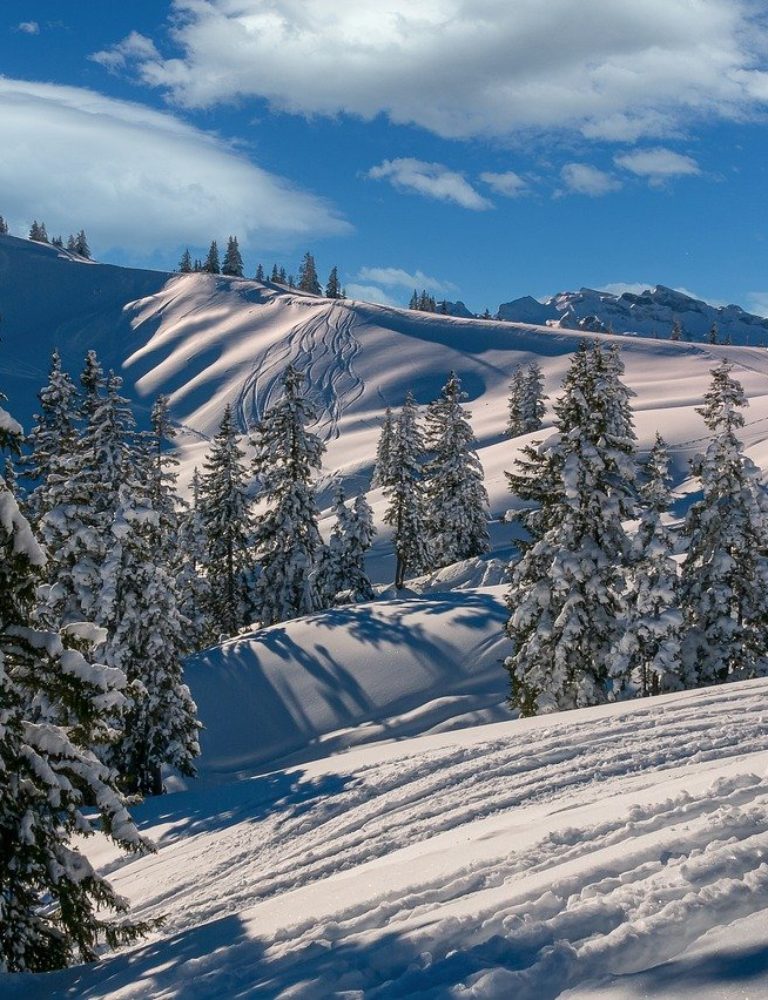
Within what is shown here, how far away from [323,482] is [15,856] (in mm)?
77215

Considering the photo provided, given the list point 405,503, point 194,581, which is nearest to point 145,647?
point 194,581

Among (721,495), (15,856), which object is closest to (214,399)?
(721,495)

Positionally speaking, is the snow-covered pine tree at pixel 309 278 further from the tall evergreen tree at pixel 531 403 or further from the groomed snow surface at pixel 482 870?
the groomed snow surface at pixel 482 870

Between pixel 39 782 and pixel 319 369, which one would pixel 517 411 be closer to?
pixel 319 369

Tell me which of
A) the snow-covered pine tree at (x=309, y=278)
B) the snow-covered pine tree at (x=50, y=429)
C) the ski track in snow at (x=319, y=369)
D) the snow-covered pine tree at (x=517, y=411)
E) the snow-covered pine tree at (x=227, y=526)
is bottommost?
the snow-covered pine tree at (x=227, y=526)

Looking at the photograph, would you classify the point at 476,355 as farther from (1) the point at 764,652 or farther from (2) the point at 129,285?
(1) the point at 764,652

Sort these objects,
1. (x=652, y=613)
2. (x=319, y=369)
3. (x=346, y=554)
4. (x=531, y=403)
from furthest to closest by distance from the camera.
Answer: (x=319, y=369) < (x=531, y=403) < (x=346, y=554) < (x=652, y=613)

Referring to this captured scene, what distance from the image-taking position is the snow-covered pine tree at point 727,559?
22.7m

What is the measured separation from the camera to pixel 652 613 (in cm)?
2214

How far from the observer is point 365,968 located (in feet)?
19.1

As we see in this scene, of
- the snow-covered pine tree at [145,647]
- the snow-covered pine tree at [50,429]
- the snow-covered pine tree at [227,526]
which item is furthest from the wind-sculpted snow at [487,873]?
the snow-covered pine tree at [227,526]

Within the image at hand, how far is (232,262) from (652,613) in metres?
184

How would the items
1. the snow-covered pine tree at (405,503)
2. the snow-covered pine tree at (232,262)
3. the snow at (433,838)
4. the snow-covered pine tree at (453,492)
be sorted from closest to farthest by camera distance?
the snow at (433,838)
the snow-covered pine tree at (405,503)
the snow-covered pine tree at (453,492)
the snow-covered pine tree at (232,262)

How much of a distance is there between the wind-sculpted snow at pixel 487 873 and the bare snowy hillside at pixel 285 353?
6593cm
